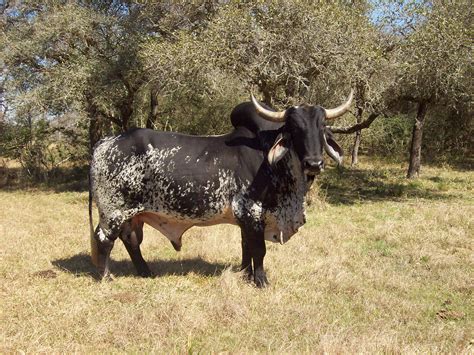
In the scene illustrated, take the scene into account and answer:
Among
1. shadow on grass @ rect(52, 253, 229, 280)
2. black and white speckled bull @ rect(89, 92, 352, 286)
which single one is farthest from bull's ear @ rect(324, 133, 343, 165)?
shadow on grass @ rect(52, 253, 229, 280)

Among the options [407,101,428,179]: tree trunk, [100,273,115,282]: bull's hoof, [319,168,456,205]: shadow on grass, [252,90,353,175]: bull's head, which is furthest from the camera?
[407,101,428,179]: tree trunk

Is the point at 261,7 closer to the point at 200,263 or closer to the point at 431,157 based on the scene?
the point at 200,263

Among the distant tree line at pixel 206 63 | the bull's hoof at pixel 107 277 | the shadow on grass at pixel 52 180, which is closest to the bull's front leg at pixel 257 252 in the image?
the bull's hoof at pixel 107 277

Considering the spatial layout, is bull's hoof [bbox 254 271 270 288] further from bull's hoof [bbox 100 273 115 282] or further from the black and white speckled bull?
bull's hoof [bbox 100 273 115 282]

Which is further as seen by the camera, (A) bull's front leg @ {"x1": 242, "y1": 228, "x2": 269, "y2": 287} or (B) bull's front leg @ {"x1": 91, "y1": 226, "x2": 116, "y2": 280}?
(B) bull's front leg @ {"x1": 91, "y1": 226, "x2": 116, "y2": 280}

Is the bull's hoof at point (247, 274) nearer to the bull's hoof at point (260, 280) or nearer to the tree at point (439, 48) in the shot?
the bull's hoof at point (260, 280)

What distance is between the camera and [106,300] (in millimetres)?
4984

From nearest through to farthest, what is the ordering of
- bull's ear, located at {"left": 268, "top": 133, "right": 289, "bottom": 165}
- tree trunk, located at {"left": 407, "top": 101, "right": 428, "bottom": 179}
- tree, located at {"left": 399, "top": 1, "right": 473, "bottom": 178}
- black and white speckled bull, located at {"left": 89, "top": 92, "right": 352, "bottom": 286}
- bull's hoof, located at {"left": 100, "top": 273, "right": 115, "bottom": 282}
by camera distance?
bull's ear, located at {"left": 268, "top": 133, "right": 289, "bottom": 165}, black and white speckled bull, located at {"left": 89, "top": 92, "right": 352, "bottom": 286}, bull's hoof, located at {"left": 100, "top": 273, "right": 115, "bottom": 282}, tree, located at {"left": 399, "top": 1, "right": 473, "bottom": 178}, tree trunk, located at {"left": 407, "top": 101, "right": 428, "bottom": 179}

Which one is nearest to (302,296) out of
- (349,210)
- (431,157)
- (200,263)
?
(200,263)

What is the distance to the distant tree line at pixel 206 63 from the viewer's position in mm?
9297

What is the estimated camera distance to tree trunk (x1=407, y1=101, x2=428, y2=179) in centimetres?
1418

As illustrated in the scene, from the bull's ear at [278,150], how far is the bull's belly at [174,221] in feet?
3.02

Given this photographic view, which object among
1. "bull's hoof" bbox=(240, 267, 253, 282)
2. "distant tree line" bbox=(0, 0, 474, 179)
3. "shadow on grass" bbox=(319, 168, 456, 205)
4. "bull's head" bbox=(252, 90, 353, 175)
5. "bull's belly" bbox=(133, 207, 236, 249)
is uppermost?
"distant tree line" bbox=(0, 0, 474, 179)

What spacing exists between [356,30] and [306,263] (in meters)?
5.53
